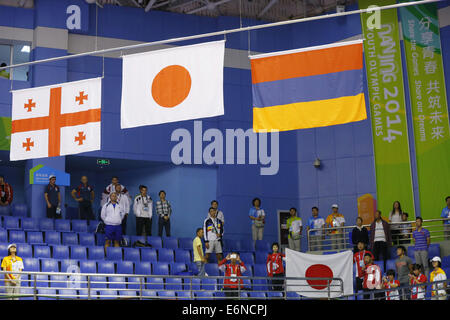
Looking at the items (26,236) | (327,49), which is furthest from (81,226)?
(327,49)

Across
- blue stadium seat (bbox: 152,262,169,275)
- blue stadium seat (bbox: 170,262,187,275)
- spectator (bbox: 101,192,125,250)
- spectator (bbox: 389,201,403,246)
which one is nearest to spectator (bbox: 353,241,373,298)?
spectator (bbox: 389,201,403,246)

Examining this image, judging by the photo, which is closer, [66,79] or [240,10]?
[66,79]

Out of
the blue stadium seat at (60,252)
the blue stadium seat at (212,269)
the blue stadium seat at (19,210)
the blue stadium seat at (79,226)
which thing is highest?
the blue stadium seat at (19,210)

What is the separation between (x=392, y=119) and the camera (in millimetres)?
19406

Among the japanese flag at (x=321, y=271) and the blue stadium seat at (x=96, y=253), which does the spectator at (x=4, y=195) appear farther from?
the japanese flag at (x=321, y=271)

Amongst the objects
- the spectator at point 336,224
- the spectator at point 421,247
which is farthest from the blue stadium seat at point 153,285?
the spectator at point 421,247

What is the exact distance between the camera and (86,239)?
55.7 ft

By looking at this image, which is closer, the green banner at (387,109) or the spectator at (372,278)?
the spectator at (372,278)

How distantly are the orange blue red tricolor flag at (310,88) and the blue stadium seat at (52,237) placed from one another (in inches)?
331

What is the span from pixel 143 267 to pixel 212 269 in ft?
6.14

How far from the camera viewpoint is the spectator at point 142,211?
60.3 feet

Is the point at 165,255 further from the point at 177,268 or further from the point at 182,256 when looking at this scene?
the point at 177,268
